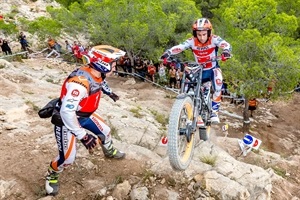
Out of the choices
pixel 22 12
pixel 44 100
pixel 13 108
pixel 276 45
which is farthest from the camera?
pixel 22 12

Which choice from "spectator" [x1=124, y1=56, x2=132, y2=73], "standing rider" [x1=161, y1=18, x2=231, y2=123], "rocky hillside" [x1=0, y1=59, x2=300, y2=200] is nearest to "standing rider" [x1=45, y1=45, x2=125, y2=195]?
"rocky hillside" [x1=0, y1=59, x2=300, y2=200]

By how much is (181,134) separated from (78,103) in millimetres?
1742

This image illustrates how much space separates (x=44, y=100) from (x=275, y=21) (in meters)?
13.1

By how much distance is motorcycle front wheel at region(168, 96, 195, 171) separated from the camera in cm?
504

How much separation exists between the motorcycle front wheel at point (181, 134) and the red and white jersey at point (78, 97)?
1.21 meters

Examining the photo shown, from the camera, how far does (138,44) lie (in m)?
23.6

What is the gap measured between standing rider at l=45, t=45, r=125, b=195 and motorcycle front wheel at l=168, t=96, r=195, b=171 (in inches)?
43.4

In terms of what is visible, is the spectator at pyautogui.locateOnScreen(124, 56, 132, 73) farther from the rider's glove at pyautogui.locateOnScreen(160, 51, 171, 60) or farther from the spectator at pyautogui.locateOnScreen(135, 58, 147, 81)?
the rider's glove at pyautogui.locateOnScreen(160, 51, 171, 60)

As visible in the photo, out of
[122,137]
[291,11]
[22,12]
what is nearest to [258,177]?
[122,137]

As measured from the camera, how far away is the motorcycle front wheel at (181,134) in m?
5.04

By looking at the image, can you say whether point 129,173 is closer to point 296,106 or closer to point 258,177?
point 258,177

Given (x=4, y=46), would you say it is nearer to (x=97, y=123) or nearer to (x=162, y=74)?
(x=162, y=74)

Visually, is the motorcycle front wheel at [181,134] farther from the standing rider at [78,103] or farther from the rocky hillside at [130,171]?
the standing rider at [78,103]


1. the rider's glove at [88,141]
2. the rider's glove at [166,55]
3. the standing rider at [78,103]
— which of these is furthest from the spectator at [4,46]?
the rider's glove at [88,141]
